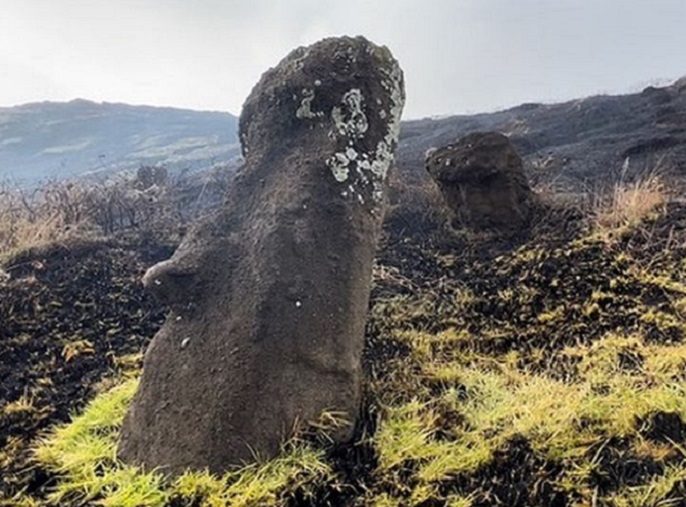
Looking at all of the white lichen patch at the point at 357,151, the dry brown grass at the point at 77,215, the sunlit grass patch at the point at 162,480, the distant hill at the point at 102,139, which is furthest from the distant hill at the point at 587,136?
the distant hill at the point at 102,139

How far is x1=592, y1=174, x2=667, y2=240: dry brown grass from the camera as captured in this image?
536 cm

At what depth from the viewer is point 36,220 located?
709 centimetres

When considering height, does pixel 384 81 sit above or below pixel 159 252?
above

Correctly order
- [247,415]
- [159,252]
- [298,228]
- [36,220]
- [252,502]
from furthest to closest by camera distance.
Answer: [36,220], [159,252], [298,228], [247,415], [252,502]

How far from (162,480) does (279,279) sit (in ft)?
3.15

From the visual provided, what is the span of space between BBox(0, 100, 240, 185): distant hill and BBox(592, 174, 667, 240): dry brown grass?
1504cm

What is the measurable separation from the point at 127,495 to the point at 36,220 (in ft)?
17.2

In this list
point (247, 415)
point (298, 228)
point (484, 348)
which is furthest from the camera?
point (484, 348)

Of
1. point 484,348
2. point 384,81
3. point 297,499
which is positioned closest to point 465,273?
point 484,348

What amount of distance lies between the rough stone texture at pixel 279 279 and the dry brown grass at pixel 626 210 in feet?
7.58

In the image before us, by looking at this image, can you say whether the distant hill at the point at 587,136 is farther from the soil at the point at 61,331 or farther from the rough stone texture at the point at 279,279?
the soil at the point at 61,331

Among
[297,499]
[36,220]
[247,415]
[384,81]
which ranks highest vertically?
[384,81]

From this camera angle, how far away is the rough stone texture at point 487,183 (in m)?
6.11

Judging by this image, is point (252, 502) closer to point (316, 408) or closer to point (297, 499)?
point (297, 499)
